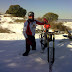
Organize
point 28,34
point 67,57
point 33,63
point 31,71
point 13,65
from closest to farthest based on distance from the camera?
point 31,71 < point 13,65 < point 33,63 < point 67,57 < point 28,34

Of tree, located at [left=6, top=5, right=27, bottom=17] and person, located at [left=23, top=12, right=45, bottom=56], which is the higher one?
tree, located at [left=6, top=5, right=27, bottom=17]

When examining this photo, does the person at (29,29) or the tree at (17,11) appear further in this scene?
the tree at (17,11)

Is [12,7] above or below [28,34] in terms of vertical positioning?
above

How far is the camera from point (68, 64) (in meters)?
2.64

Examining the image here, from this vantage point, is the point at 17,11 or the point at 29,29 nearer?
the point at 29,29

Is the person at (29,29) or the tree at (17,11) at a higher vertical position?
the tree at (17,11)

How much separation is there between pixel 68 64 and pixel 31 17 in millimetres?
1681

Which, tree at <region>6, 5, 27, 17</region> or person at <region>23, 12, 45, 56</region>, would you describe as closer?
person at <region>23, 12, 45, 56</region>

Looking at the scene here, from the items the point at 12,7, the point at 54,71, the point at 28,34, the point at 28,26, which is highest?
the point at 12,7

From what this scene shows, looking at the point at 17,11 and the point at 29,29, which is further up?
the point at 17,11

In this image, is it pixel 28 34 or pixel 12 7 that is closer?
pixel 28 34

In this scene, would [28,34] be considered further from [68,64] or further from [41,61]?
[68,64]

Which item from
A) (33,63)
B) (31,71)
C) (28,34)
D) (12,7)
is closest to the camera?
(31,71)

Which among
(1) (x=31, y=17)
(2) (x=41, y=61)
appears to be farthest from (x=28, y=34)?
(2) (x=41, y=61)
